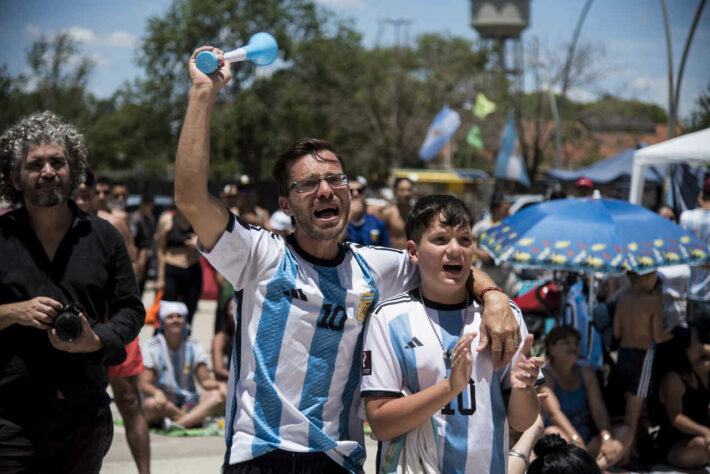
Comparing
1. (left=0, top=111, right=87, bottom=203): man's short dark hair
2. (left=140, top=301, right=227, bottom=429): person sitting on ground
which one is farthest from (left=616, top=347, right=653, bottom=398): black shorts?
(left=0, top=111, right=87, bottom=203): man's short dark hair

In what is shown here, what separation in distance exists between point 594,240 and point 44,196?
429 cm

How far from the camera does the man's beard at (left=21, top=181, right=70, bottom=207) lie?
3.26 meters

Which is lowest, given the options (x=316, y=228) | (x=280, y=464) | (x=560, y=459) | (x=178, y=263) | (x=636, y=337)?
(x=636, y=337)

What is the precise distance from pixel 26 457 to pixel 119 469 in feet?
9.74

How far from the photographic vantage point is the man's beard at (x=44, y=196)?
128 inches

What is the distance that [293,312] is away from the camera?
269 cm

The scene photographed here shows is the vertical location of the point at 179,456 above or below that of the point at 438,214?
below

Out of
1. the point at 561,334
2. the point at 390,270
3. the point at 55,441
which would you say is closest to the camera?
the point at 390,270

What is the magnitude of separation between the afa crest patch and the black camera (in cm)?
111

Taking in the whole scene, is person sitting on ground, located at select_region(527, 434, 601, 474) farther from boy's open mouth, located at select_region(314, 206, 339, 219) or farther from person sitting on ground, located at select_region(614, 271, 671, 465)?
person sitting on ground, located at select_region(614, 271, 671, 465)

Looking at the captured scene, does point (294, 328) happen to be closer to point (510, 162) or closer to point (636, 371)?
point (636, 371)

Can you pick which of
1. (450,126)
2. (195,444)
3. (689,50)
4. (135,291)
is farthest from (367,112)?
(135,291)

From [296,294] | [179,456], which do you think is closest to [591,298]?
[179,456]

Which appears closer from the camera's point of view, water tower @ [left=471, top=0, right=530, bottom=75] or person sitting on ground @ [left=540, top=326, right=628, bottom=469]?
person sitting on ground @ [left=540, top=326, right=628, bottom=469]
